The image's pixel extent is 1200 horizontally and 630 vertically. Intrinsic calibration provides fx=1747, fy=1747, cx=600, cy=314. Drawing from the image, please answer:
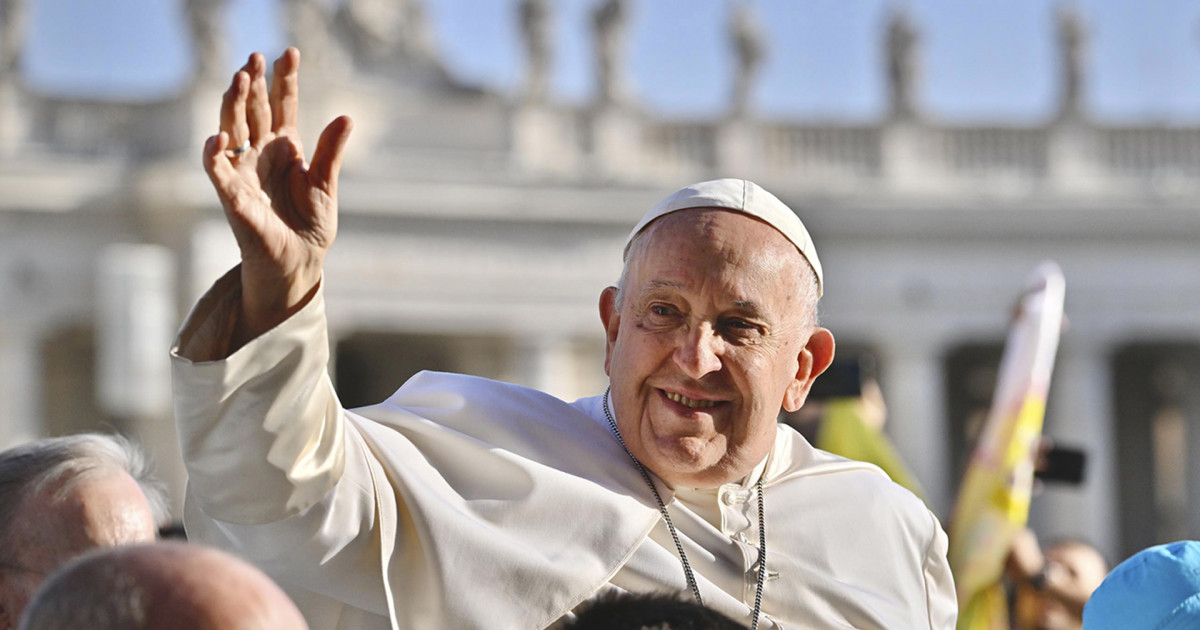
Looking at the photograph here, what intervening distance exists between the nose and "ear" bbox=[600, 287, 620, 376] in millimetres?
280

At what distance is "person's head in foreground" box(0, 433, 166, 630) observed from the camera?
3.54 m

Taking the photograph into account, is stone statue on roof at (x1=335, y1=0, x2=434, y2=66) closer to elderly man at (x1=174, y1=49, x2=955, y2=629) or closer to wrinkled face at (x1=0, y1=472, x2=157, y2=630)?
elderly man at (x1=174, y1=49, x2=955, y2=629)

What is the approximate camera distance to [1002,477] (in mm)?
6961

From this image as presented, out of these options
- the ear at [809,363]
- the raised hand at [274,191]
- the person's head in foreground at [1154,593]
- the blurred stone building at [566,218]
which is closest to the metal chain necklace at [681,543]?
the ear at [809,363]

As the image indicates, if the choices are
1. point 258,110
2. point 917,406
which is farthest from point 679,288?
point 917,406

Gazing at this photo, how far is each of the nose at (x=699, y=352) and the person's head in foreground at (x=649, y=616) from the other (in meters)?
1.20

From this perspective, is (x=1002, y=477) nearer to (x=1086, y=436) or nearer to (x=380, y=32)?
(x=1086, y=436)

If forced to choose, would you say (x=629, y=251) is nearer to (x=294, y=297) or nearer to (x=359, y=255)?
(x=294, y=297)

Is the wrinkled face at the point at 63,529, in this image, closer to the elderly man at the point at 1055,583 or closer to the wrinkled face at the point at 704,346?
the wrinkled face at the point at 704,346

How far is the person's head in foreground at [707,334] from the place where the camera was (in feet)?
11.9

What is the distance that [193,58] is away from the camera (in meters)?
25.3

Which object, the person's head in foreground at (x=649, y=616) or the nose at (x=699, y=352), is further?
the nose at (x=699, y=352)

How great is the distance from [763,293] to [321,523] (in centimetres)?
105

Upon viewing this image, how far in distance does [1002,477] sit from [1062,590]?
2.23ft
